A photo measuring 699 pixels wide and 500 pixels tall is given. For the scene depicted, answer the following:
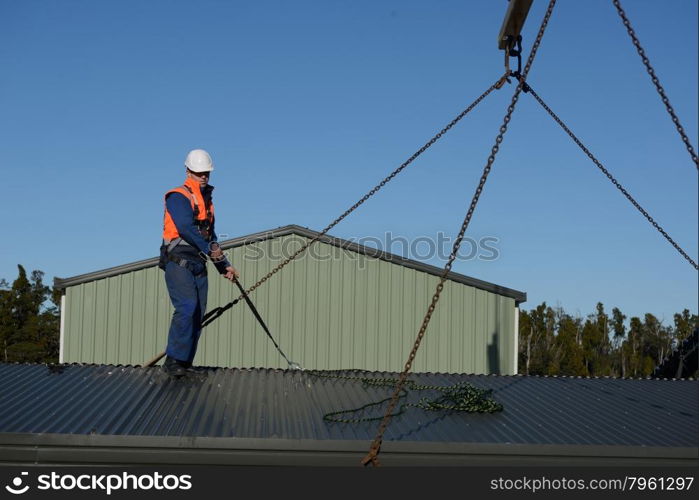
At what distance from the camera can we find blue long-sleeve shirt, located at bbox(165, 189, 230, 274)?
24.2 ft

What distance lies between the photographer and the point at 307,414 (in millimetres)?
6348

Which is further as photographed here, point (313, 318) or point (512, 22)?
point (313, 318)

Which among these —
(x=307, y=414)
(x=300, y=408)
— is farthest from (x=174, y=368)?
(x=307, y=414)

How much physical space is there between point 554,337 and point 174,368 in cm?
4263

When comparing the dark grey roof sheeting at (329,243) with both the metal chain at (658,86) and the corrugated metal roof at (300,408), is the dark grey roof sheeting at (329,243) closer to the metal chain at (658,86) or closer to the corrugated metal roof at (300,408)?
the corrugated metal roof at (300,408)

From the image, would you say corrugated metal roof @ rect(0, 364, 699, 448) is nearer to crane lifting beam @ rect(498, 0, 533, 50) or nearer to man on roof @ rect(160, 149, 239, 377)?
man on roof @ rect(160, 149, 239, 377)

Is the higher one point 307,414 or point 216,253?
point 216,253

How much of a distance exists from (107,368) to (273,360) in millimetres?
9850

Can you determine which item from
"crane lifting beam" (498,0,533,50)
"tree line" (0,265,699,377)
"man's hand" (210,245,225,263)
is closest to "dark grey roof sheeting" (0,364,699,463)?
"man's hand" (210,245,225,263)

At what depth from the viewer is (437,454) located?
5.58m

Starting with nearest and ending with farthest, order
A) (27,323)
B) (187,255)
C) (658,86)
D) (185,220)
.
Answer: (658,86)
(185,220)
(187,255)
(27,323)

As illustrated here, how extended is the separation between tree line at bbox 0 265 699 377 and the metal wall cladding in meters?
20.9

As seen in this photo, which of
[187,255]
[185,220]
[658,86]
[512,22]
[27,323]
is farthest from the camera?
[27,323]

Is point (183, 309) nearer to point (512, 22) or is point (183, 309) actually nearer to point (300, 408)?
point (300, 408)
